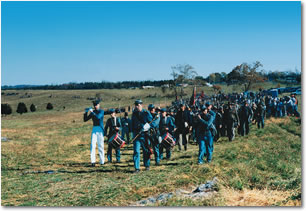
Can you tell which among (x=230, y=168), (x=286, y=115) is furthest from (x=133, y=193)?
(x=286, y=115)

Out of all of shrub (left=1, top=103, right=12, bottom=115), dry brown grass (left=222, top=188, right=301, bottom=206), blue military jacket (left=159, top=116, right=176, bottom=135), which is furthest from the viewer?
shrub (left=1, top=103, right=12, bottom=115)

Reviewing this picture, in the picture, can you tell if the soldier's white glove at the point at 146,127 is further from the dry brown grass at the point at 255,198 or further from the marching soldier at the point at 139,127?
the dry brown grass at the point at 255,198

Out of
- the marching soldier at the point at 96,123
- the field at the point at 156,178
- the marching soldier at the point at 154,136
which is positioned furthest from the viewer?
the marching soldier at the point at 96,123

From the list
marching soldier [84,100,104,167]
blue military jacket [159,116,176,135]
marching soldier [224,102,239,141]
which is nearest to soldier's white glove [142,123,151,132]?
marching soldier [84,100,104,167]

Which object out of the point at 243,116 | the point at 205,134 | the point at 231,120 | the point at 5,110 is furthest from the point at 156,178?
the point at 5,110

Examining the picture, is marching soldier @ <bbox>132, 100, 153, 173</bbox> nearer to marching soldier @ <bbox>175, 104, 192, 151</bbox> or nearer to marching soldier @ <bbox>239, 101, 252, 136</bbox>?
marching soldier @ <bbox>175, 104, 192, 151</bbox>

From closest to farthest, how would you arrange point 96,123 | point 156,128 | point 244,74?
point 96,123, point 156,128, point 244,74

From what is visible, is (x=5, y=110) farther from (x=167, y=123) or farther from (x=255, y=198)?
(x=255, y=198)

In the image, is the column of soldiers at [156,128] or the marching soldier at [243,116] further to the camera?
the marching soldier at [243,116]

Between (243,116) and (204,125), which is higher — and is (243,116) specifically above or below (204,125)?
below

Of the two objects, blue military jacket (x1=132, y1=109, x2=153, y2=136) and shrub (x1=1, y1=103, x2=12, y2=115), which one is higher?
blue military jacket (x1=132, y1=109, x2=153, y2=136)

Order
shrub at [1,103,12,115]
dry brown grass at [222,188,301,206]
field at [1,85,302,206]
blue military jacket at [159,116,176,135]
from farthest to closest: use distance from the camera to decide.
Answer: shrub at [1,103,12,115], blue military jacket at [159,116,176,135], field at [1,85,302,206], dry brown grass at [222,188,301,206]

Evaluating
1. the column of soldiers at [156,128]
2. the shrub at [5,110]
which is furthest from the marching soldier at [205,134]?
the shrub at [5,110]

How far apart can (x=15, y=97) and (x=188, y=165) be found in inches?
4369
